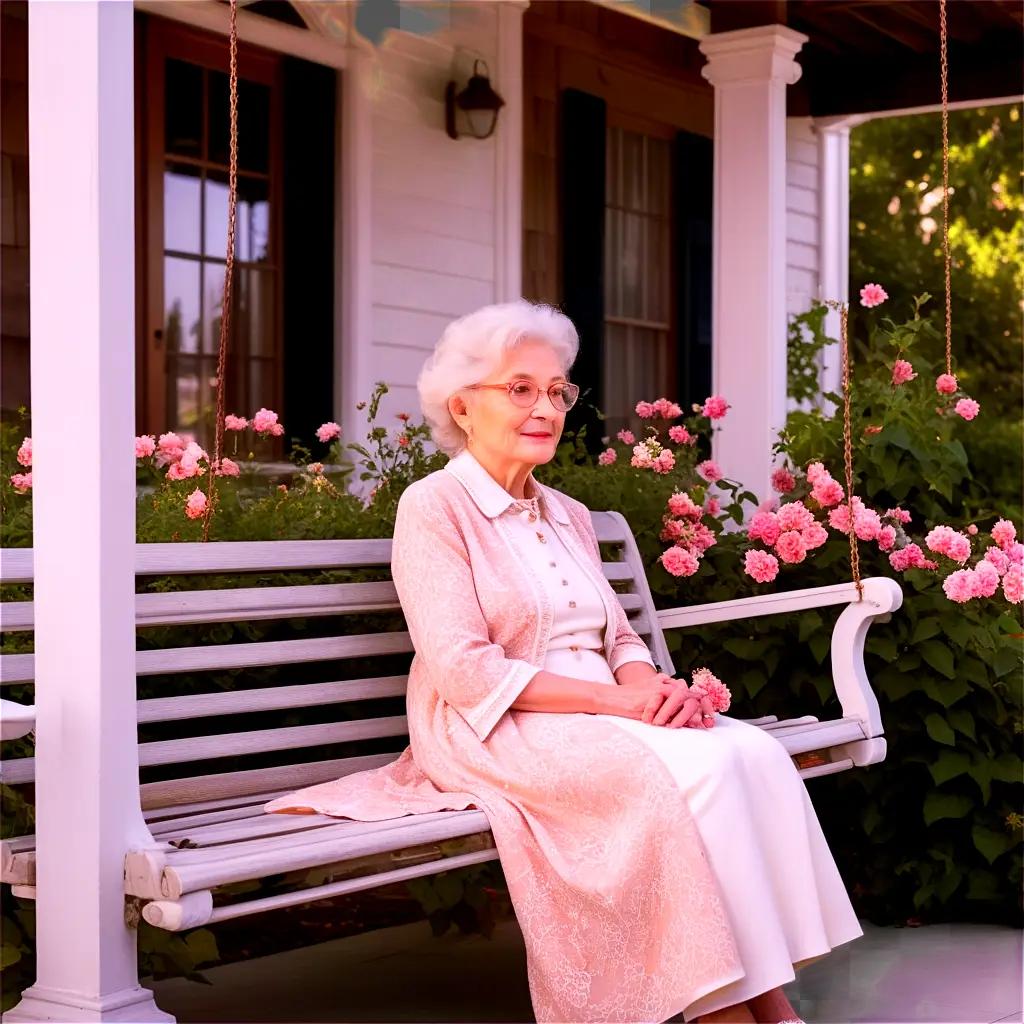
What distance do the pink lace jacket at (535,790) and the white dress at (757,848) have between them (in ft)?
0.15

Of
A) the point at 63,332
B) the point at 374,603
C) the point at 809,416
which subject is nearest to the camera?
the point at 63,332

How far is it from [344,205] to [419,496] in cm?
379

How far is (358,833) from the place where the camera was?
2740mm

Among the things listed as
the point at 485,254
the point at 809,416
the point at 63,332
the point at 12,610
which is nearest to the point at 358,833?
the point at 12,610

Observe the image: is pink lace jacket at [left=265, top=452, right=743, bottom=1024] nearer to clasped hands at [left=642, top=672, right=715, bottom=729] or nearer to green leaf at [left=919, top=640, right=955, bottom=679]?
clasped hands at [left=642, top=672, right=715, bottom=729]

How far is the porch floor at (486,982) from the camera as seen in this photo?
359 cm

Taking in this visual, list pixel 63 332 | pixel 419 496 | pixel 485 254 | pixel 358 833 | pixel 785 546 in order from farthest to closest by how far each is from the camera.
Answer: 1. pixel 485 254
2. pixel 785 546
3. pixel 419 496
4. pixel 358 833
5. pixel 63 332

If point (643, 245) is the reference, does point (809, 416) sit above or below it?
below

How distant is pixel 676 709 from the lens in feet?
10.0

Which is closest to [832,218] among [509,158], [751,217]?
[509,158]

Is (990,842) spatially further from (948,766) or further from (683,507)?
(683,507)

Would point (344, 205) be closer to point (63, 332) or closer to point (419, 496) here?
point (419, 496)

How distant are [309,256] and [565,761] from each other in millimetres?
4249

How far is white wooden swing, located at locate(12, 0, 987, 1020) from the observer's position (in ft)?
8.36
